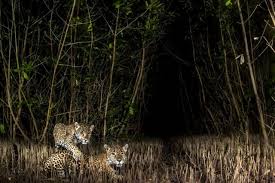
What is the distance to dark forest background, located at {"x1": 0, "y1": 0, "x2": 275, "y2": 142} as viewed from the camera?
9.85 meters

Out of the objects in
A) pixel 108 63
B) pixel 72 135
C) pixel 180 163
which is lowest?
pixel 180 163

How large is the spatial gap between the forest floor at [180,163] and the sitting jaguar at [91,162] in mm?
141

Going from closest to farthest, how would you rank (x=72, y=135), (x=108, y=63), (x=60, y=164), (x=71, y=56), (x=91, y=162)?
(x=60, y=164) < (x=91, y=162) < (x=72, y=135) < (x=71, y=56) < (x=108, y=63)

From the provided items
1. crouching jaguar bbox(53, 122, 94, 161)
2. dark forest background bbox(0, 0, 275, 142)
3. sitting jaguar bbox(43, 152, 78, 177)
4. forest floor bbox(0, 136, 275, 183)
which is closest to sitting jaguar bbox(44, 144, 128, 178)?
sitting jaguar bbox(43, 152, 78, 177)

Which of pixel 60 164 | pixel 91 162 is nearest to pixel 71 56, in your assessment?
pixel 91 162

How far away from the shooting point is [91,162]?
8086mm

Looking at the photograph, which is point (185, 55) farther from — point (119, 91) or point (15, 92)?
point (15, 92)

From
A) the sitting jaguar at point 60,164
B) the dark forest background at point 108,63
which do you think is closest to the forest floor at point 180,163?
the sitting jaguar at point 60,164

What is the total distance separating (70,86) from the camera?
405 inches

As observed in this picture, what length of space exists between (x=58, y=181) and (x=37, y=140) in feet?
9.53

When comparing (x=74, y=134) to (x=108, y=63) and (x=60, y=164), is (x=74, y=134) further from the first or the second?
(x=108, y=63)

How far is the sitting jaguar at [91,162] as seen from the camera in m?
7.80

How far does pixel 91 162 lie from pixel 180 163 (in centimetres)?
130

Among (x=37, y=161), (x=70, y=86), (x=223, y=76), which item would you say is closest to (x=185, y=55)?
(x=223, y=76)
